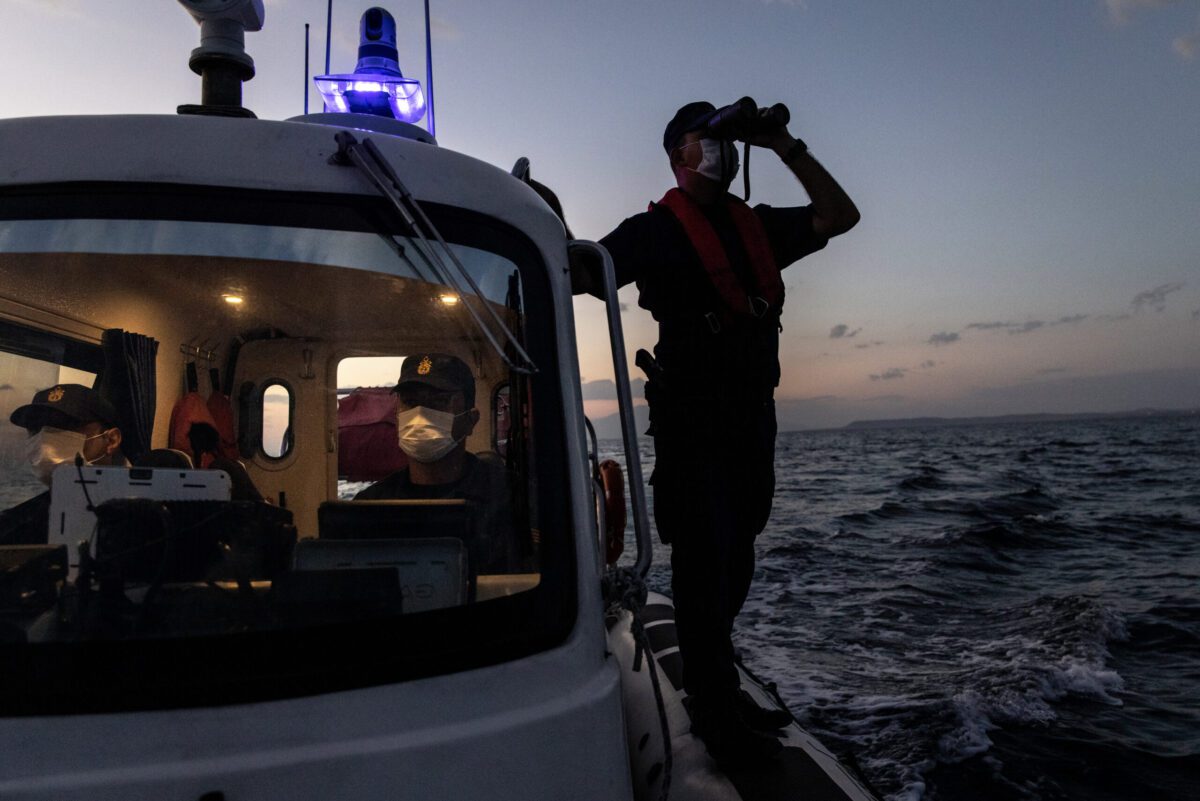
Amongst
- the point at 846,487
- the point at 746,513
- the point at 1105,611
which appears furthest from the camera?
the point at 846,487

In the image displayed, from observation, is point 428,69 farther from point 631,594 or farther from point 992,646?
point 992,646

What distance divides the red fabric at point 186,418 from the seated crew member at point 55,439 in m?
0.11

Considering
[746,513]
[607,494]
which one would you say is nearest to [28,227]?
[607,494]

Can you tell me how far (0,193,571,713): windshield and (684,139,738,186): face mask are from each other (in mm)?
1037

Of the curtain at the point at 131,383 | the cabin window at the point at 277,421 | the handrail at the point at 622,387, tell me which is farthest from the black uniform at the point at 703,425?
the curtain at the point at 131,383

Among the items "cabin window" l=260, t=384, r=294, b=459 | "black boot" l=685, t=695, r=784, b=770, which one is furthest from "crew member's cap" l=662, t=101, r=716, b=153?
"black boot" l=685, t=695, r=784, b=770

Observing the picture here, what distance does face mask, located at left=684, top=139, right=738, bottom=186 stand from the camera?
8.71 ft

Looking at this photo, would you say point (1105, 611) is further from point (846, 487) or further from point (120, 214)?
point (846, 487)

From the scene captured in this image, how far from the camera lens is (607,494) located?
1940 millimetres

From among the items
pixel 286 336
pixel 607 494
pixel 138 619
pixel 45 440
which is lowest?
pixel 138 619

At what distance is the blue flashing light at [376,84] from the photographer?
7.81 feet

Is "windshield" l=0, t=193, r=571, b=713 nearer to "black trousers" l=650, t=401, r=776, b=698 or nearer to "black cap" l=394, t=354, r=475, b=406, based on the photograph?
"black cap" l=394, t=354, r=475, b=406

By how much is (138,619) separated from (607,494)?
988 millimetres

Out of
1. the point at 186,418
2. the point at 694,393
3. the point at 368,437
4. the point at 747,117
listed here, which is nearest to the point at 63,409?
the point at 186,418
